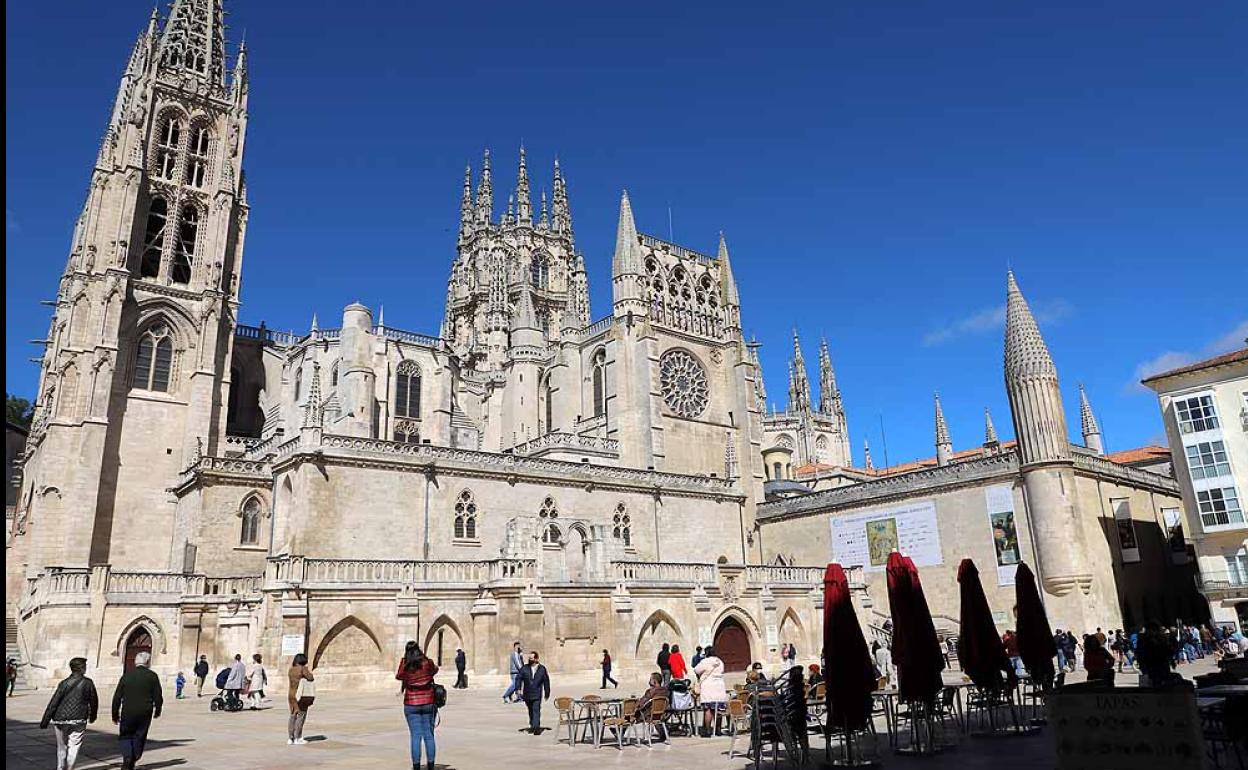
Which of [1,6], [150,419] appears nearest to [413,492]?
[150,419]

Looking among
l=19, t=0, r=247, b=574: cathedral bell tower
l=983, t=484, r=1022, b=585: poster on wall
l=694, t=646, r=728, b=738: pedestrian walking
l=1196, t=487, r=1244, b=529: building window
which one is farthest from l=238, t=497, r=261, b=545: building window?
l=1196, t=487, r=1244, b=529: building window

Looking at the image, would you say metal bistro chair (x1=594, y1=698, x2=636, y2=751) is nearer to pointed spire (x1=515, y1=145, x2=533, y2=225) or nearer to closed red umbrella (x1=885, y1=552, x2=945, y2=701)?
closed red umbrella (x1=885, y1=552, x2=945, y2=701)

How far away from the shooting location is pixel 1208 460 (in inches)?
1197

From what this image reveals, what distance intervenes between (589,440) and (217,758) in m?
30.9

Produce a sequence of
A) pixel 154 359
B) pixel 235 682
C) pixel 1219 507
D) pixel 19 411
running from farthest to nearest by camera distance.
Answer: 1. pixel 19 411
2. pixel 154 359
3. pixel 1219 507
4. pixel 235 682

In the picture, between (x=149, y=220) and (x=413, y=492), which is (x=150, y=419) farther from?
(x=413, y=492)

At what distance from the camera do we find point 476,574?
83.9ft

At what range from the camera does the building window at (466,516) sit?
3067 centimetres

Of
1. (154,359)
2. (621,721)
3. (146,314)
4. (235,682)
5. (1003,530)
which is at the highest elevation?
(146,314)

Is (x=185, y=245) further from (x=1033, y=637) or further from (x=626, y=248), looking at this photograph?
(x=1033, y=637)

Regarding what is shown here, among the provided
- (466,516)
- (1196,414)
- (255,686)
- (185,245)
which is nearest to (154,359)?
(185,245)

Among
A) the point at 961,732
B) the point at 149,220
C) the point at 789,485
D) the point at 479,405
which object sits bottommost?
the point at 961,732

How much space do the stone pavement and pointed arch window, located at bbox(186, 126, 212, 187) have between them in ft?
106

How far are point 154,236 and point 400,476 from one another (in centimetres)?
2222
